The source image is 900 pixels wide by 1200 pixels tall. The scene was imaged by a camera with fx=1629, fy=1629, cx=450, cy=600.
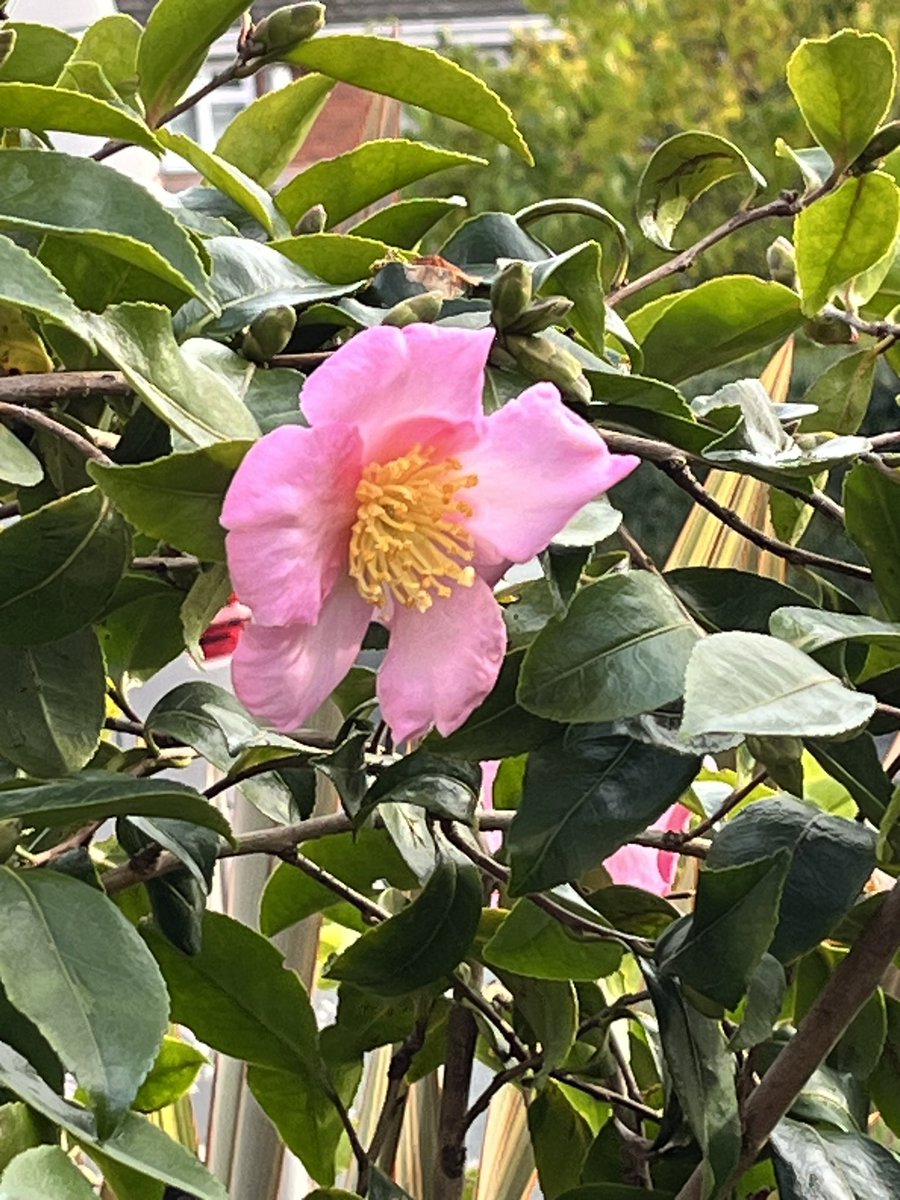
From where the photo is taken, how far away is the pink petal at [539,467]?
312mm

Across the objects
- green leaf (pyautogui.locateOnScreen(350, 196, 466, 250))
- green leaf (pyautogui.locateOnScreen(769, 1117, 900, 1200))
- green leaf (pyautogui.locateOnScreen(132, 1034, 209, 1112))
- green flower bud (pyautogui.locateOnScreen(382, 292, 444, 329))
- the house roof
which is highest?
green flower bud (pyautogui.locateOnScreen(382, 292, 444, 329))

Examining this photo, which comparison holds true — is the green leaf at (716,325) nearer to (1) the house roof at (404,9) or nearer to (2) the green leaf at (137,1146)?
(2) the green leaf at (137,1146)

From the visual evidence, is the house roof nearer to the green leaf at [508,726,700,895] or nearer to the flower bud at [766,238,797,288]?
the flower bud at [766,238,797,288]

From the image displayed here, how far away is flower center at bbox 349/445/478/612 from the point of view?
33cm

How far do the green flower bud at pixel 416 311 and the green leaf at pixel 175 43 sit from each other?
0.12 metres

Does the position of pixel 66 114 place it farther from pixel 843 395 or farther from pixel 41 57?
pixel 843 395

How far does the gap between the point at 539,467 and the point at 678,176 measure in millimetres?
234

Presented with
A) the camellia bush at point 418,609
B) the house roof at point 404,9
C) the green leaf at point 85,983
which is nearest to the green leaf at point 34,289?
the camellia bush at point 418,609

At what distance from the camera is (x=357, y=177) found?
1.50 ft

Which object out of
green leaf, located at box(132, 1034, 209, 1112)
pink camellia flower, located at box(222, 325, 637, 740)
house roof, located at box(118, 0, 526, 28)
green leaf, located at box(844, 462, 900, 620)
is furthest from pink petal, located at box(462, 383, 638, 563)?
house roof, located at box(118, 0, 526, 28)

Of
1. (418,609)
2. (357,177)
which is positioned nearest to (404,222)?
(357,177)

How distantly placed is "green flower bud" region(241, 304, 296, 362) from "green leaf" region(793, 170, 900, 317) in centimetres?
15

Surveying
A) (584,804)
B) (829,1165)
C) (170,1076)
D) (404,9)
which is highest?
(584,804)

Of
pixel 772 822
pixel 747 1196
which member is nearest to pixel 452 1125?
pixel 747 1196
